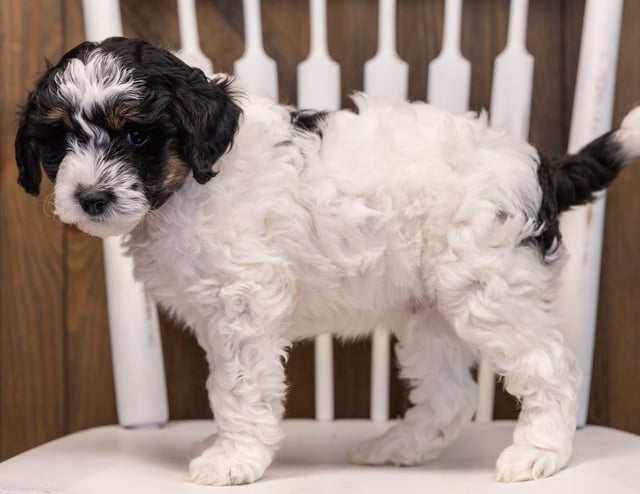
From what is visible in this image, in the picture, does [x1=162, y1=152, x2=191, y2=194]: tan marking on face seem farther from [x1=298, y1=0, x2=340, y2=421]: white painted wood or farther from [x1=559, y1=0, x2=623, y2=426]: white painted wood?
[x1=559, y1=0, x2=623, y2=426]: white painted wood

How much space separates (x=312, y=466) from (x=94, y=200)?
52 cm

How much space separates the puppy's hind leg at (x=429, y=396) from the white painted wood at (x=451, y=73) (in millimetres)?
387

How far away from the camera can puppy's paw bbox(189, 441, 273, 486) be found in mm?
1194

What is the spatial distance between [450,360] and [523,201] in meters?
0.32

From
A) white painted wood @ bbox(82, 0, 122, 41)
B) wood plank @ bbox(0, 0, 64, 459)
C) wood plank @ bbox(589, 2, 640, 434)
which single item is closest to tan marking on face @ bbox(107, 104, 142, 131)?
white painted wood @ bbox(82, 0, 122, 41)

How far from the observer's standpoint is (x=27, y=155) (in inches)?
48.5

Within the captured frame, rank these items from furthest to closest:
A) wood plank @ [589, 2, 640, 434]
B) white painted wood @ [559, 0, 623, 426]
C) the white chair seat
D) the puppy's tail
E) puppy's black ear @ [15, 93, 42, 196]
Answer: wood plank @ [589, 2, 640, 434] → white painted wood @ [559, 0, 623, 426] → the puppy's tail → puppy's black ear @ [15, 93, 42, 196] → the white chair seat

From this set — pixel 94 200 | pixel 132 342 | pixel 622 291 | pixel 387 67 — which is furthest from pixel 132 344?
pixel 622 291

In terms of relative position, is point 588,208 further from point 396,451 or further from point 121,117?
point 121,117

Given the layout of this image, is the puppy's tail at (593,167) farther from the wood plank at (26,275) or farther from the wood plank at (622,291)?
the wood plank at (26,275)

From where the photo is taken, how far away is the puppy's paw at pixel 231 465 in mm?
1194

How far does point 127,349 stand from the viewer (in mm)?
1552

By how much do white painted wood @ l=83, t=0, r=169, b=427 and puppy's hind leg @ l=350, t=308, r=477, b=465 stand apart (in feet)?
1.29

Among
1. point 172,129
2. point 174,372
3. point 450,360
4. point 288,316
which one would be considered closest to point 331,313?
point 288,316
